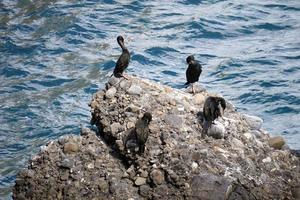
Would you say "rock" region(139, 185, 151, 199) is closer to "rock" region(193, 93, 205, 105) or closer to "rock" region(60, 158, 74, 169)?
"rock" region(60, 158, 74, 169)

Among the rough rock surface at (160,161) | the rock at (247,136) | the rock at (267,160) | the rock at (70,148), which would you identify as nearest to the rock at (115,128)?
the rough rock surface at (160,161)

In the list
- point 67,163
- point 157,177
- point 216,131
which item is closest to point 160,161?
point 157,177

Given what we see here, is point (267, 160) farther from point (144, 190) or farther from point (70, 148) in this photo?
point (70, 148)

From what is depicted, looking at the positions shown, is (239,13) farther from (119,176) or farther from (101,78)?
(119,176)

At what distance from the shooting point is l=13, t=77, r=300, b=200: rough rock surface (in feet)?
27.6

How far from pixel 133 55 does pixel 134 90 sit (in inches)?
402

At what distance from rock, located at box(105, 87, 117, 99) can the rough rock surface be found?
0.06 m

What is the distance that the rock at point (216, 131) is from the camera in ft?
29.9

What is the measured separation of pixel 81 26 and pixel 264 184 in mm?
15015

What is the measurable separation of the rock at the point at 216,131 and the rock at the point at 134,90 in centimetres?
148

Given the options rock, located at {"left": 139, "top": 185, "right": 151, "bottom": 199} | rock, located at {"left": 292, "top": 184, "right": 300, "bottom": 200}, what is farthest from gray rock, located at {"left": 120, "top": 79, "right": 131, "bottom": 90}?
rock, located at {"left": 292, "top": 184, "right": 300, "bottom": 200}

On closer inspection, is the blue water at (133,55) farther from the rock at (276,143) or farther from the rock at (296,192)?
the rock at (296,192)

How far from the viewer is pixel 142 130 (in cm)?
878

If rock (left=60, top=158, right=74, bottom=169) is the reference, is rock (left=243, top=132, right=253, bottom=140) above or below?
above
